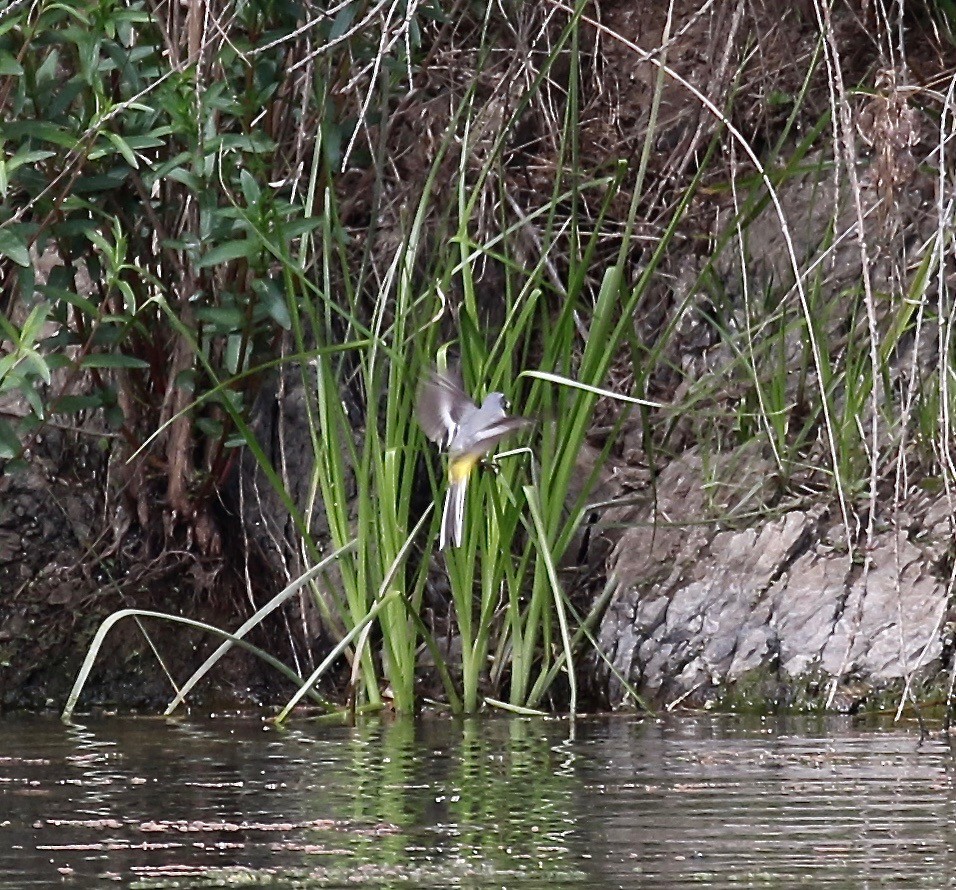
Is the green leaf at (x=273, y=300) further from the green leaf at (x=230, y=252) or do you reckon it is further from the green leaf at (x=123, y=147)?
the green leaf at (x=123, y=147)

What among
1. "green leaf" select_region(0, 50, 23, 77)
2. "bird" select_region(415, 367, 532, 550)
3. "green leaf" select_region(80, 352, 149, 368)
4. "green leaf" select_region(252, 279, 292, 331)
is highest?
"green leaf" select_region(0, 50, 23, 77)

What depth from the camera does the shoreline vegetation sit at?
4.80 metres

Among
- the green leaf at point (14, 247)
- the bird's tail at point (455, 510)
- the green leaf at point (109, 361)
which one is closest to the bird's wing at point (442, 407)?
the bird's tail at point (455, 510)

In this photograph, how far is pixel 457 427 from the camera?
446 centimetres

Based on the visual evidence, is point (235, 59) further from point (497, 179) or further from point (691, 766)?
point (691, 766)

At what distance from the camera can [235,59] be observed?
4.93m

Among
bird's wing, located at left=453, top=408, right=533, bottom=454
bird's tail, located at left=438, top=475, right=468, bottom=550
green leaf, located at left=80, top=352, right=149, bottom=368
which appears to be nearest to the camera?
bird's wing, located at left=453, top=408, right=533, bottom=454

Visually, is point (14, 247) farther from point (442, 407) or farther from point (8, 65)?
point (442, 407)

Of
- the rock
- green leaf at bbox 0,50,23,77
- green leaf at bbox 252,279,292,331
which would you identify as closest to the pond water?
the rock

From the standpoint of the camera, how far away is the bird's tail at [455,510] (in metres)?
4.65

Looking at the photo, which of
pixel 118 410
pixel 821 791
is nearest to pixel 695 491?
pixel 118 410

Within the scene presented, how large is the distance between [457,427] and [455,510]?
28 centimetres

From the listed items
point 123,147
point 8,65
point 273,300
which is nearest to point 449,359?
point 273,300

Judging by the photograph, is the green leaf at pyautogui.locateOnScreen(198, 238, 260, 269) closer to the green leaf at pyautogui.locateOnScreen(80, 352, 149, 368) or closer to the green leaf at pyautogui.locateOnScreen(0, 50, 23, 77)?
the green leaf at pyautogui.locateOnScreen(80, 352, 149, 368)
